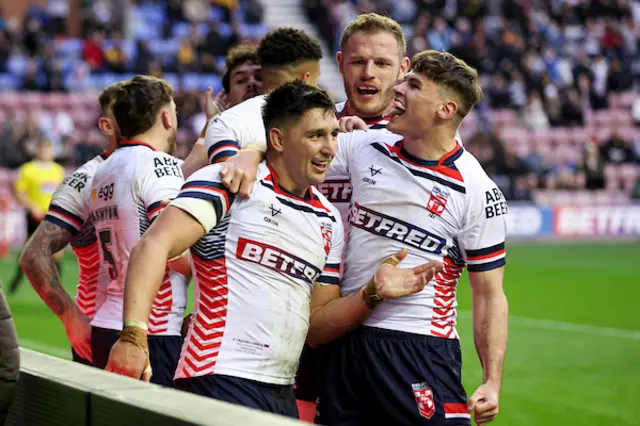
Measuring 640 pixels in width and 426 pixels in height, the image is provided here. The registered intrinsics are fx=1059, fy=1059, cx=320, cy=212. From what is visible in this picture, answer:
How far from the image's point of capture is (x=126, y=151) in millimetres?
5375

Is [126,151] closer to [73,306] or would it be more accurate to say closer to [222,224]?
[73,306]

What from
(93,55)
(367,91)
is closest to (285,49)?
(367,91)

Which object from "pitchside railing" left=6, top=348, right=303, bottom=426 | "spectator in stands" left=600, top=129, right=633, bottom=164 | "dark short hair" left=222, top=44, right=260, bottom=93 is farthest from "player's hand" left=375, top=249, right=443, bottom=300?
"spectator in stands" left=600, top=129, right=633, bottom=164

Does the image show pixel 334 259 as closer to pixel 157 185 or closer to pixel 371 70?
pixel 371 70

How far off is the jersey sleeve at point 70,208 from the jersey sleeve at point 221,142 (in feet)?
2.73

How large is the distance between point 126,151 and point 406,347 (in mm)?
1794

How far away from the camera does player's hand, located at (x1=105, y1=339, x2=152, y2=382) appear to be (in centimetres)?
387

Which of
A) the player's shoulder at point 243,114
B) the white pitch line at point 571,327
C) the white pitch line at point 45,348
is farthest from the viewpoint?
the white pitch line at point 571,327

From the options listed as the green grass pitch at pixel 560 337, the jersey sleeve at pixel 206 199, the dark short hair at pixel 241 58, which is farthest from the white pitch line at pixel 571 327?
the jersey sleeve at pixel 206 199

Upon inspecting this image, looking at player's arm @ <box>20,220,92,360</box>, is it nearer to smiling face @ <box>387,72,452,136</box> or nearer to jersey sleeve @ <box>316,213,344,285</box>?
jersey sleeve @ <box>316,213,344,285</box>

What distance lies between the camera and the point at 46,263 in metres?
5.57

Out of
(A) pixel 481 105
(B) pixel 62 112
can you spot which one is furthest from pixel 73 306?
(A) pixel 481 105

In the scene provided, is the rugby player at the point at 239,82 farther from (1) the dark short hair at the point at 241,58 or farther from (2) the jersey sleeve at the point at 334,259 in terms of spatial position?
(2) the jersey sleeve at the point at 334,259

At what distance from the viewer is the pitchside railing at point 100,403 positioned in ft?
10.3
